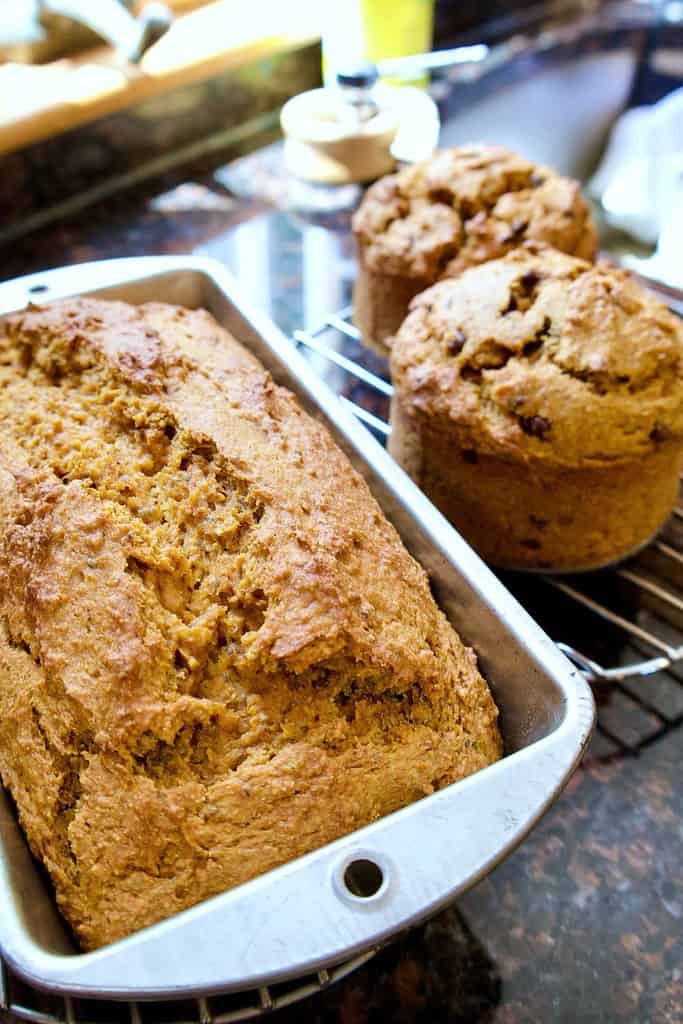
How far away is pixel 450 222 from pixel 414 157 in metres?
0.75

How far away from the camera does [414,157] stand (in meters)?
2.09

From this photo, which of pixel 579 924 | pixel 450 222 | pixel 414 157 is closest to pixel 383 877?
pixel 579 924

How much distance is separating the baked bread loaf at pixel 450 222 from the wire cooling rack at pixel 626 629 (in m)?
0.26

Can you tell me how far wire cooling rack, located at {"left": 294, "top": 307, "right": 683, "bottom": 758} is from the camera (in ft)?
3.37

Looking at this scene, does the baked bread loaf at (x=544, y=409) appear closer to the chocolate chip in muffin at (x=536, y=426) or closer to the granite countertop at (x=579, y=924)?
the chocolate chip in muffin at (x=536, y=426)

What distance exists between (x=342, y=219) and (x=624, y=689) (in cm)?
135

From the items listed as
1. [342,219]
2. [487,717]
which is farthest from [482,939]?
[342,219]

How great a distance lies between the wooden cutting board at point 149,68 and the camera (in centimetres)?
188

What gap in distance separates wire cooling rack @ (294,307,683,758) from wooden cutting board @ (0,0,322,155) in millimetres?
1119

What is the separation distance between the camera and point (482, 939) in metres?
0.86

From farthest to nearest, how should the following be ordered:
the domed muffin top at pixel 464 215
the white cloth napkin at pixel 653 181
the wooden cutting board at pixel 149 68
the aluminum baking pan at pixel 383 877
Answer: the white cloth napkin at pixel 653 181
the wooden cutting board at pixel 149 68
the domed muffin top at pixel 464 215
the aluminum baking pan at pixel 383 877

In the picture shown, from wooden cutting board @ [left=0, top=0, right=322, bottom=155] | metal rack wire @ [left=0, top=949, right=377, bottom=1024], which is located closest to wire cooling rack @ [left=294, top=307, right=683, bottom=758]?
metal rack wire @ [left=0, top=949, right=377, bottom=1024]

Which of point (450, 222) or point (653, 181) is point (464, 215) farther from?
point (653, 181)

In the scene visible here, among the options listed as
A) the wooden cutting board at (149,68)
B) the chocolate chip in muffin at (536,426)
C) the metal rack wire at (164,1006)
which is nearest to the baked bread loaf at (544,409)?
the chocolate chip in muffin at (536,426)
